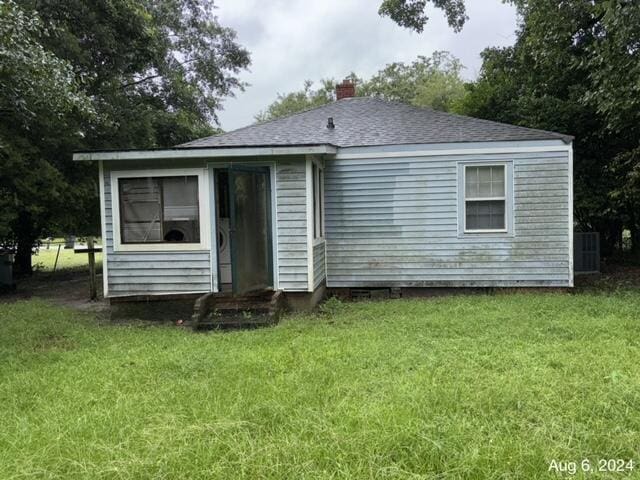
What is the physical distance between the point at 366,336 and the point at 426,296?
11.0 feet

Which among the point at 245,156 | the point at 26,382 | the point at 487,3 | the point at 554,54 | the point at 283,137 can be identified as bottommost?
the point at 26,382

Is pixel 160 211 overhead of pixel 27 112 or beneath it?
beneath

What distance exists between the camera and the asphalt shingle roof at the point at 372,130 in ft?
27.6

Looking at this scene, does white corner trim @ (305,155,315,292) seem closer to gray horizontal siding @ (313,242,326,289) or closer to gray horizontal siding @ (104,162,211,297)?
gray horizontal siding @ (313,242,326,289)

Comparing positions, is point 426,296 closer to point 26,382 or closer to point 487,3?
point 26,382

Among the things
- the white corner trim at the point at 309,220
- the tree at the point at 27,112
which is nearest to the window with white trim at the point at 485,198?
the white corner trim at the point at 309,220

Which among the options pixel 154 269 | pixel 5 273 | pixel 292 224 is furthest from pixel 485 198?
pixel 5 273

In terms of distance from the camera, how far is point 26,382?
4270mm

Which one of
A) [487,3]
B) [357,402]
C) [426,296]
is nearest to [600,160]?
[487,3]

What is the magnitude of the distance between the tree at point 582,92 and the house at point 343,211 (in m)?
2.47

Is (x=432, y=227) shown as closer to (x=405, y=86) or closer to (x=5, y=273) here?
(x=5, y=273)

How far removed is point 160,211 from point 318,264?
2634 mm

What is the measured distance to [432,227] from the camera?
8.45 m

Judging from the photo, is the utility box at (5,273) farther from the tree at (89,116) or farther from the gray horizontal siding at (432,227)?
the gray horizontal siding at (432,227)
